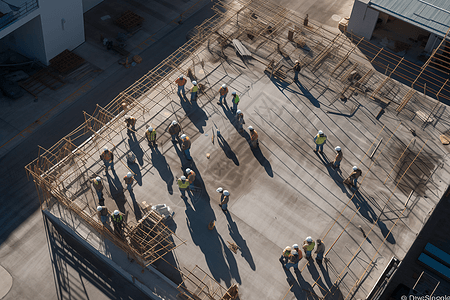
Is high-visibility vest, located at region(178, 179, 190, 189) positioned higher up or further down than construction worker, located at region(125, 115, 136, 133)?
further down

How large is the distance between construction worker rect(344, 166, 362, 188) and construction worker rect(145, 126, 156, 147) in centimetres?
1582

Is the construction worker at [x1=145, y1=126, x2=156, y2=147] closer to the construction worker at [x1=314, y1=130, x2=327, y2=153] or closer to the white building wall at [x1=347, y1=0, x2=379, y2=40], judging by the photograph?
the construction worker at [x1=314, y1=130, x2=327, y2=153]

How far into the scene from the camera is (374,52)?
5503 cm

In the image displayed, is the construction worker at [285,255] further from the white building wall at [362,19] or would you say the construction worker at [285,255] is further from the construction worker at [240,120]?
the white building wall at [362,19]

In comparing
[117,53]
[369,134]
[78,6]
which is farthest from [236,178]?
[78,6]

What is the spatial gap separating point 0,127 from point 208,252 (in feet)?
77.5

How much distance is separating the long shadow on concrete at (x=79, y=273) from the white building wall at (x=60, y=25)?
20.7m

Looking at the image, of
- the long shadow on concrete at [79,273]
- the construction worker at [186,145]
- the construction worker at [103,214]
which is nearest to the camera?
the construction worker at [103,214]

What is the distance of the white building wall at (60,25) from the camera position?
48.3 m

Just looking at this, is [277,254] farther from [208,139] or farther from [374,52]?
[374,52]

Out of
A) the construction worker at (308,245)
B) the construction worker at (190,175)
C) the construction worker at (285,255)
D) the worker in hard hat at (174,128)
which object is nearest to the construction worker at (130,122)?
the worker in hard hat at (174,128)

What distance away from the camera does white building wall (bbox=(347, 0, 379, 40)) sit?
54.1m

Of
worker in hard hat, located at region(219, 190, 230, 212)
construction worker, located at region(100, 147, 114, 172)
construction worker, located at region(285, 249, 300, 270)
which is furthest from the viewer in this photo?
construction worker, located at region(100, 147, 114, 172)

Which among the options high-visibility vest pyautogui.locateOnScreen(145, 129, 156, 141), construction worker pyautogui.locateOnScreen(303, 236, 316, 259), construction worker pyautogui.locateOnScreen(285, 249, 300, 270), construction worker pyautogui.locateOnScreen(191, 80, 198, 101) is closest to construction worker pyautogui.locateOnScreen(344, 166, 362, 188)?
construction worker pyautogui.locateOnScreen(303, 236, 316, 259)
